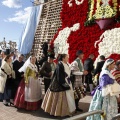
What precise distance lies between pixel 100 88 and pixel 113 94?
0.26m

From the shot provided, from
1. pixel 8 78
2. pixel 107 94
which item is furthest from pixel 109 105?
pixel 8 78

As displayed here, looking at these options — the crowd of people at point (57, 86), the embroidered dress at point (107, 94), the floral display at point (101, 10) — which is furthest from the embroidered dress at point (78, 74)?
the floral display at point (101, 10)

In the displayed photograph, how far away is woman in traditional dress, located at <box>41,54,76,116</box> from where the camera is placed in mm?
5285

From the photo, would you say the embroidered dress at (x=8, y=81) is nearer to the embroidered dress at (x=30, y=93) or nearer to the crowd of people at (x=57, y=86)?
the crowd of people at (x=57, y=86)

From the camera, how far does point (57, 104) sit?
528 cm

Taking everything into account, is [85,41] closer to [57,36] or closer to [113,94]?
[57,36]

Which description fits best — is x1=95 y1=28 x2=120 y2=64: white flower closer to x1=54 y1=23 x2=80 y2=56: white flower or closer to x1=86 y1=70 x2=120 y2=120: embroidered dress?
x1=54 y1=23 x2=80 y2=56: white flower

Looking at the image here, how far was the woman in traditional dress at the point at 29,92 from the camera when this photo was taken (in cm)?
597

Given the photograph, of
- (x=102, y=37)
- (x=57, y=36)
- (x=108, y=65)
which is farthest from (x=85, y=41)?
(x=108, y=65)

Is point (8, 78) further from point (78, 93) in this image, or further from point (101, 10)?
point (101, 10)

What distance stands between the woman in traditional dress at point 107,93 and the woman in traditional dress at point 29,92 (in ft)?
6.04

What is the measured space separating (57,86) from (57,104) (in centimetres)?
37

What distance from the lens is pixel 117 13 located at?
9.94 m

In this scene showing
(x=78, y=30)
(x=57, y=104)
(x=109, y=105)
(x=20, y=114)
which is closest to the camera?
(x=109, y=105)
